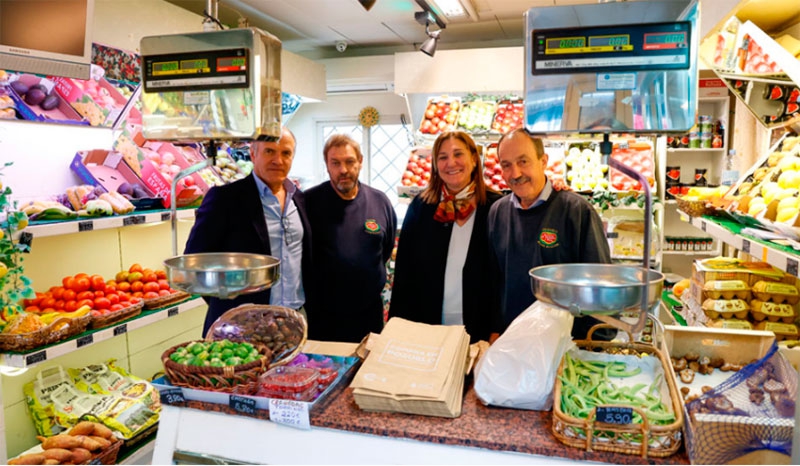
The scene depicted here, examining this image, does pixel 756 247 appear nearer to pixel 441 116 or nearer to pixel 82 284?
pixel 82 284

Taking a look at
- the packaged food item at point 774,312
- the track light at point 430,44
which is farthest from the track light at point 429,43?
the packaged food item at point 774,312

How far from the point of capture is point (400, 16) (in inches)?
257

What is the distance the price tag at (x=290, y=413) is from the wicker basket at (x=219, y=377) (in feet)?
0.50

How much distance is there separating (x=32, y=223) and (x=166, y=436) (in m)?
1.65

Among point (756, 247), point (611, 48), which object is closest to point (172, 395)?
point (611, 48)

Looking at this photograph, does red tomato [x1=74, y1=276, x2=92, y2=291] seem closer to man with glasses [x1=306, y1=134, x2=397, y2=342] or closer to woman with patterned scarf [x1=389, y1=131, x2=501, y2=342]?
man with glasses [x1=306, y1=134, x2=397, y2=342]

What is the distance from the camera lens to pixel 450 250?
310 cm

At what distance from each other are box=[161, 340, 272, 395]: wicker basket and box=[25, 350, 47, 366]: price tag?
4.13 feet

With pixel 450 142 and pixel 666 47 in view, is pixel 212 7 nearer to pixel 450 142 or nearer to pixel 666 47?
pixel 666 47

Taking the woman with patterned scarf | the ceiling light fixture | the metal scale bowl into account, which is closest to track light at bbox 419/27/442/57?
the ceiling light fixture

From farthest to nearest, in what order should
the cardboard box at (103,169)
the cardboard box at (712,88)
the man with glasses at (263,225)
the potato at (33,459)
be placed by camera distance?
the cardboard box at (712,88) → the cardboard box at (103,169) → the man with glasses at (263,225) → the potato at (33,459)

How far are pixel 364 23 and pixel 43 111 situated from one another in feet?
13.3

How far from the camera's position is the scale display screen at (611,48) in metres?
1.46

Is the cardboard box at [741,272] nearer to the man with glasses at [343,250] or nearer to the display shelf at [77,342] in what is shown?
→ the man with glasses at [343,250]
